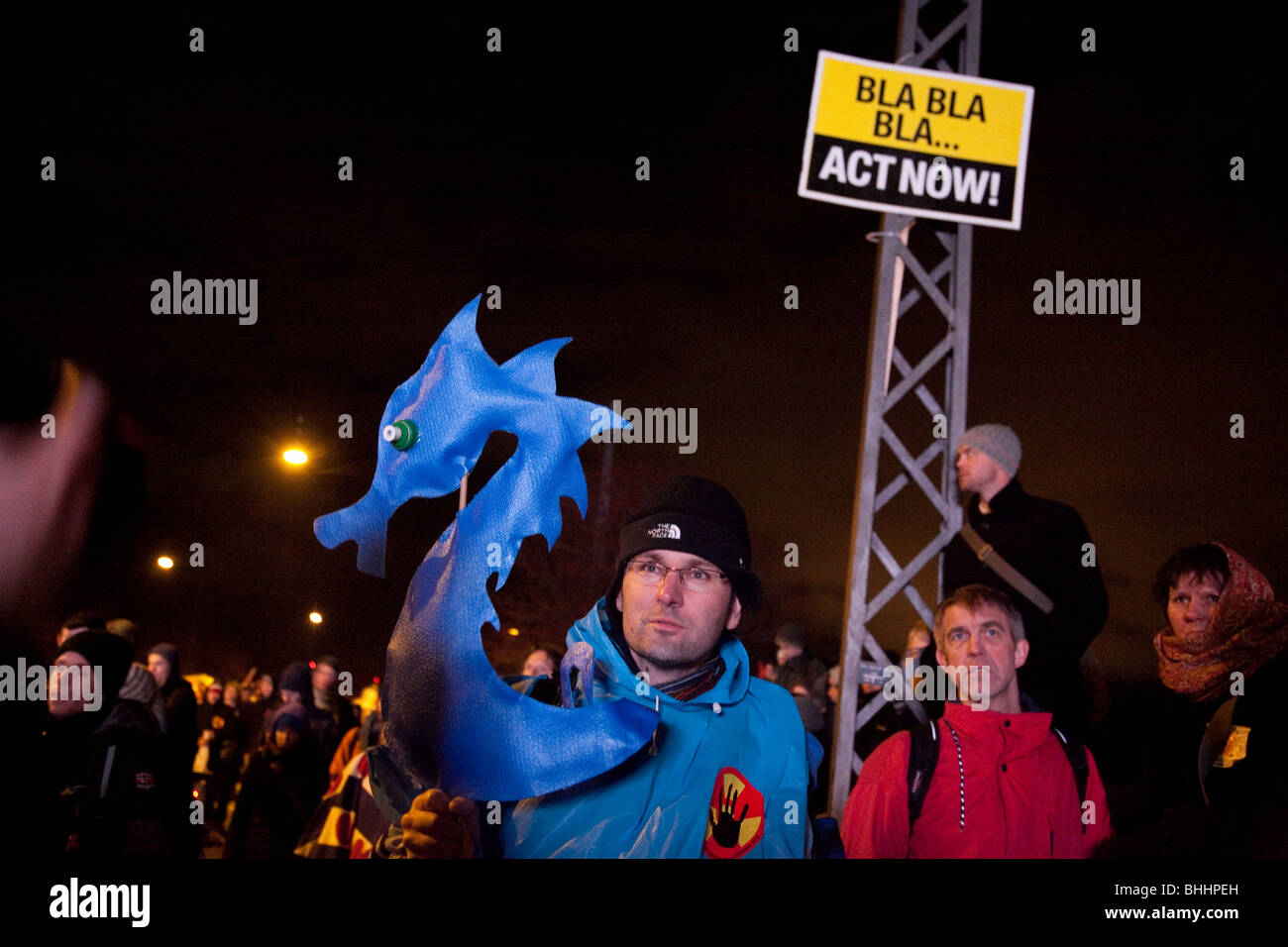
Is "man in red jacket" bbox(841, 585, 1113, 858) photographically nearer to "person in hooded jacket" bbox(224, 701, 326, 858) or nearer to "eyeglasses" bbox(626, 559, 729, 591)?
"eyeglasses" bbox(626, 559, 729, 591)

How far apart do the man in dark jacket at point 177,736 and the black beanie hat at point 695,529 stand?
7.87 ft

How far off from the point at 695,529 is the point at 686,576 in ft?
0.41

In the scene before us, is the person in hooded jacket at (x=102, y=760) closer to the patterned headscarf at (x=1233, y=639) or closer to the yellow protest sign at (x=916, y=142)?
the yellow protest sign at (x=916, y=142)

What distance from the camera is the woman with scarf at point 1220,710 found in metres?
3.20

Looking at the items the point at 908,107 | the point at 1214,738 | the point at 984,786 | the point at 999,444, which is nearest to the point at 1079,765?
the point at 984,786

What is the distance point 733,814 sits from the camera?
2506mm

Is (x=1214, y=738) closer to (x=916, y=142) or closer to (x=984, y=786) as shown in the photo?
(x=984, y=786)

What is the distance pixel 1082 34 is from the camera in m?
4.86

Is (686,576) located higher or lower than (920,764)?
higher

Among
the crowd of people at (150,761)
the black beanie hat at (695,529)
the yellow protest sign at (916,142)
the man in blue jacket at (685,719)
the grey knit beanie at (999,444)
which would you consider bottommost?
the crowd of people at (150,761)

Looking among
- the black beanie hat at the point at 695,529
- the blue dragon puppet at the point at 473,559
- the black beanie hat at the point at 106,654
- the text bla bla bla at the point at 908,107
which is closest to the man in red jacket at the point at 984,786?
the black beanie hat at the point at 695,529

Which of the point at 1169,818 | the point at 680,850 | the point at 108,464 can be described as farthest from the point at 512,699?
the point at 108,464

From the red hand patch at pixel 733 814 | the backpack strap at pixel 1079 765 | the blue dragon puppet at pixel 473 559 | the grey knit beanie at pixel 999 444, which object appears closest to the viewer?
the blue dragon puppet at pixel 473 559
